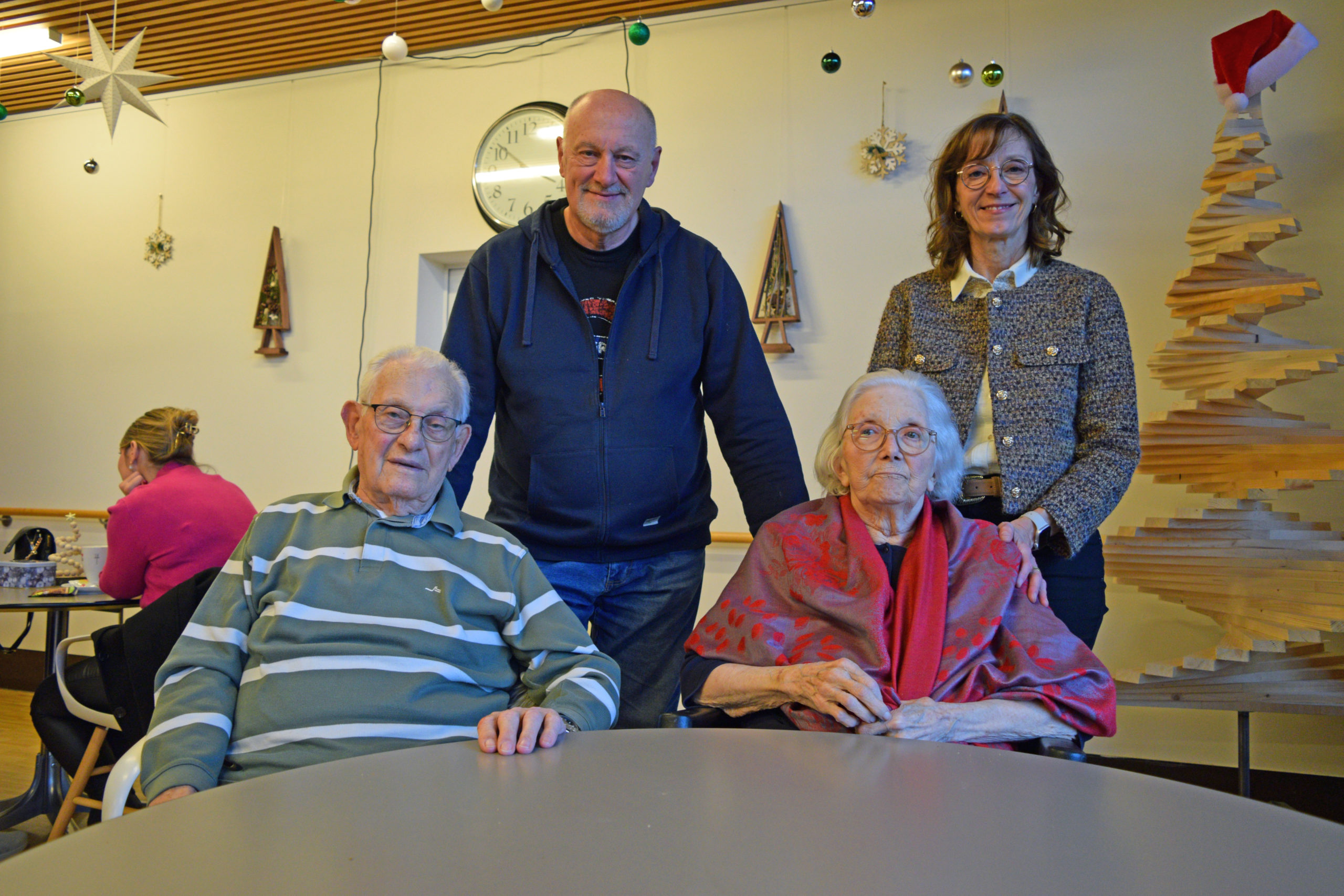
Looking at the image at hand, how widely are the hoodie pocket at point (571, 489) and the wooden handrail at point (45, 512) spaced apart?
158 inches

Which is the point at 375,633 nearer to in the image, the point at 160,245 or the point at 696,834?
the point at 696,834

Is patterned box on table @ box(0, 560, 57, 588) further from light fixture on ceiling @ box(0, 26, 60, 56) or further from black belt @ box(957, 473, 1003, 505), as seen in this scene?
black belt @ box(957, 473, 1003, 505)

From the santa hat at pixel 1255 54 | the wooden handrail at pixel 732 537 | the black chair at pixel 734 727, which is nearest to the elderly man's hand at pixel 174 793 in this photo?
the black chair at pixel 734 727

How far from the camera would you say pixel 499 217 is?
434cm

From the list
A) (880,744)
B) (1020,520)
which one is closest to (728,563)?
(1020,520)

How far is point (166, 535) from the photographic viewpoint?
288 cm

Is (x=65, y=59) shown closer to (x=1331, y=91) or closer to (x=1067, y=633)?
(x=1067, y=633)

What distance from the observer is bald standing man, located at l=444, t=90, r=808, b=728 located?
1988mm

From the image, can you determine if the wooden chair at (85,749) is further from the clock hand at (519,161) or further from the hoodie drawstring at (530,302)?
the clock hand at (519,161)

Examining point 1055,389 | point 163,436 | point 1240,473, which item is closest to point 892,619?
point 1055,389

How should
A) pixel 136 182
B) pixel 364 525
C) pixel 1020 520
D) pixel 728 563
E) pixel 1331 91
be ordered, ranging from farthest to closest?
1. pixel 136 182
2. pixel 728 563
3. pixel 1331 91
4. pixel 1020 520
5. pixel 364 525

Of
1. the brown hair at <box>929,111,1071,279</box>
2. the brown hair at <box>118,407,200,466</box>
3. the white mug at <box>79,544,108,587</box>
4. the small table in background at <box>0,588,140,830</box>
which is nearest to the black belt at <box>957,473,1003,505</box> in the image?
the brown hair at <box>929,111,1071,279</box>

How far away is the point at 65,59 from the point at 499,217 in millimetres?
1724

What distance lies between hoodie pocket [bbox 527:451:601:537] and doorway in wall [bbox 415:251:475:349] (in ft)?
8.87
